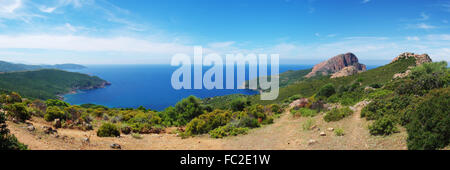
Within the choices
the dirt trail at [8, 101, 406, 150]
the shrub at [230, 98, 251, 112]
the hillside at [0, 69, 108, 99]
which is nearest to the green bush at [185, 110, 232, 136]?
the dirt trail at [8, 101, 406, 150]

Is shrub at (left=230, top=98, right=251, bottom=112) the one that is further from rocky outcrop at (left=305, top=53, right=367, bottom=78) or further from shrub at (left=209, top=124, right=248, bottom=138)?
rocky outcrop at (left=305, top=53, right=367, bottom=78)

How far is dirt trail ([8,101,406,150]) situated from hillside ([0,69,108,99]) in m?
114

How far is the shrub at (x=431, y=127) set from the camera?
496 centimetres

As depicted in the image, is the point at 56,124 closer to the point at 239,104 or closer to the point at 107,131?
the point at 107,131

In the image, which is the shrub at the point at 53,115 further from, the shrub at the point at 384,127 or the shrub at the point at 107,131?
the shrub at the point at 384,127

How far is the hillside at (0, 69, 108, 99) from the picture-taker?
99500 mm

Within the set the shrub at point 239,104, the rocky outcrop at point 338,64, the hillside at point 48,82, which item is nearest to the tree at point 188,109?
the shrub at point 239,104

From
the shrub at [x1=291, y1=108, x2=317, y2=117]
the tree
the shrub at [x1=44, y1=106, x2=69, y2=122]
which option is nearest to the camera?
the shrub at [x1=44, y1=106, x2=69, y2=122]

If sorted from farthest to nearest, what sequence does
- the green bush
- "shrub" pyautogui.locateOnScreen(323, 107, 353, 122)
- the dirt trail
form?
the green bush, "shrub" pyautogui.locateOnScreen(323, 107, 353, 122), the dirt trail

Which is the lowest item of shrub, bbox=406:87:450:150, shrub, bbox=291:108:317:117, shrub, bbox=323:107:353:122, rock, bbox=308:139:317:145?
rock, bbox=308:139:317:145

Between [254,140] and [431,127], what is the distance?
238 inches
